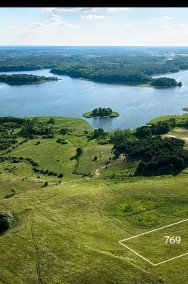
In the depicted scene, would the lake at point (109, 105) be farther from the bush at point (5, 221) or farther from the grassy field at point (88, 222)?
the bush at point (5, 221)

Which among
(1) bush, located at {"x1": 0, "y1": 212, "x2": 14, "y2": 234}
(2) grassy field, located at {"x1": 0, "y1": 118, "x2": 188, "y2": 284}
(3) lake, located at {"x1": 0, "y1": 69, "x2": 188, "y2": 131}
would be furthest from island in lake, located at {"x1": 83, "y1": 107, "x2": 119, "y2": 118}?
(1) bush, located at {"x1": 0, "y1": 212, "x2": 14, "y2": 234}

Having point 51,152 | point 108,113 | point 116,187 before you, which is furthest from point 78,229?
point 108,113

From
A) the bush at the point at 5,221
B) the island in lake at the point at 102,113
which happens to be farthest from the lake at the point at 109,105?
the bush at the point at 5,221

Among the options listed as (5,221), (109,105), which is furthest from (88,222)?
(109,105)

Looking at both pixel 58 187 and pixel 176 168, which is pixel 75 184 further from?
pixel 176 168

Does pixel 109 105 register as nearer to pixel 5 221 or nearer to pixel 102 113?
pixel 102 113
